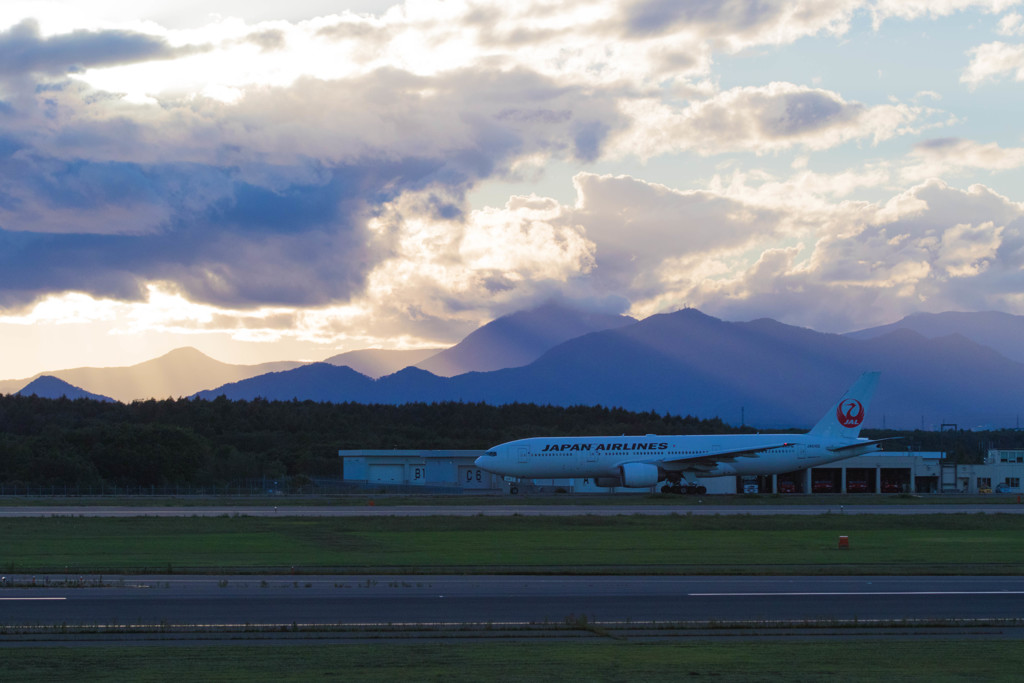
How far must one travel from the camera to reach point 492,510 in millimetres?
51781

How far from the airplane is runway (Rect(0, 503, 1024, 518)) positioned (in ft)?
30.5

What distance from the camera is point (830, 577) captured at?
85.9 feet

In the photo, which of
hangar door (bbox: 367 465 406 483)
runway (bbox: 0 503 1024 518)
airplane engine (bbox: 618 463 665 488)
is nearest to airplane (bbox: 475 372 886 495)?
airplane engine (bbox: 618 463 665 488)

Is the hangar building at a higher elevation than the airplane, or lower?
lower

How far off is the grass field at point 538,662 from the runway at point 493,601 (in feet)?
7.75

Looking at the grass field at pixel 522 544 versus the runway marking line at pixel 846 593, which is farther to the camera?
the grass field at pixel 522 544

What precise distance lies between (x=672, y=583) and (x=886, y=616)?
242 inches

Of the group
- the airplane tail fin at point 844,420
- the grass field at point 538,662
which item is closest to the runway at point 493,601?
the grass field at point 538,662

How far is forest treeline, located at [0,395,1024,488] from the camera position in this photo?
89.6m

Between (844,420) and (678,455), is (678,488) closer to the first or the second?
(678,455)

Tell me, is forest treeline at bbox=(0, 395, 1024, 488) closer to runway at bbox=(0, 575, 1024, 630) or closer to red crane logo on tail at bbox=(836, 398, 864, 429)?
red crane logo on tail at bbox=(836, 398, 864, 429)

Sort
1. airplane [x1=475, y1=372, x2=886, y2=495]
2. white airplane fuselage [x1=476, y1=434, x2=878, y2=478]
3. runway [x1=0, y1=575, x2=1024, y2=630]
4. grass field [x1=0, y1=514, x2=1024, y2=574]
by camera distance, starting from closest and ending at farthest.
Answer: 1. runway [x1=0, y1=575, x2=1024, y2=630]
2. grass field [x1=0, y1=514, x2=1024, y2=574]
3. airplane [x1=475, y1=372, x2=886, y2=495]
4. white airplane fuselage [x1=476, y1=434, x2=878, y2=478]

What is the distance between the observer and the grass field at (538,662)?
45.2 ft

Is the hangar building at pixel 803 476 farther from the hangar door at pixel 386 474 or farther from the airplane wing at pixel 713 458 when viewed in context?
the airplane wing at pixel 713 458
